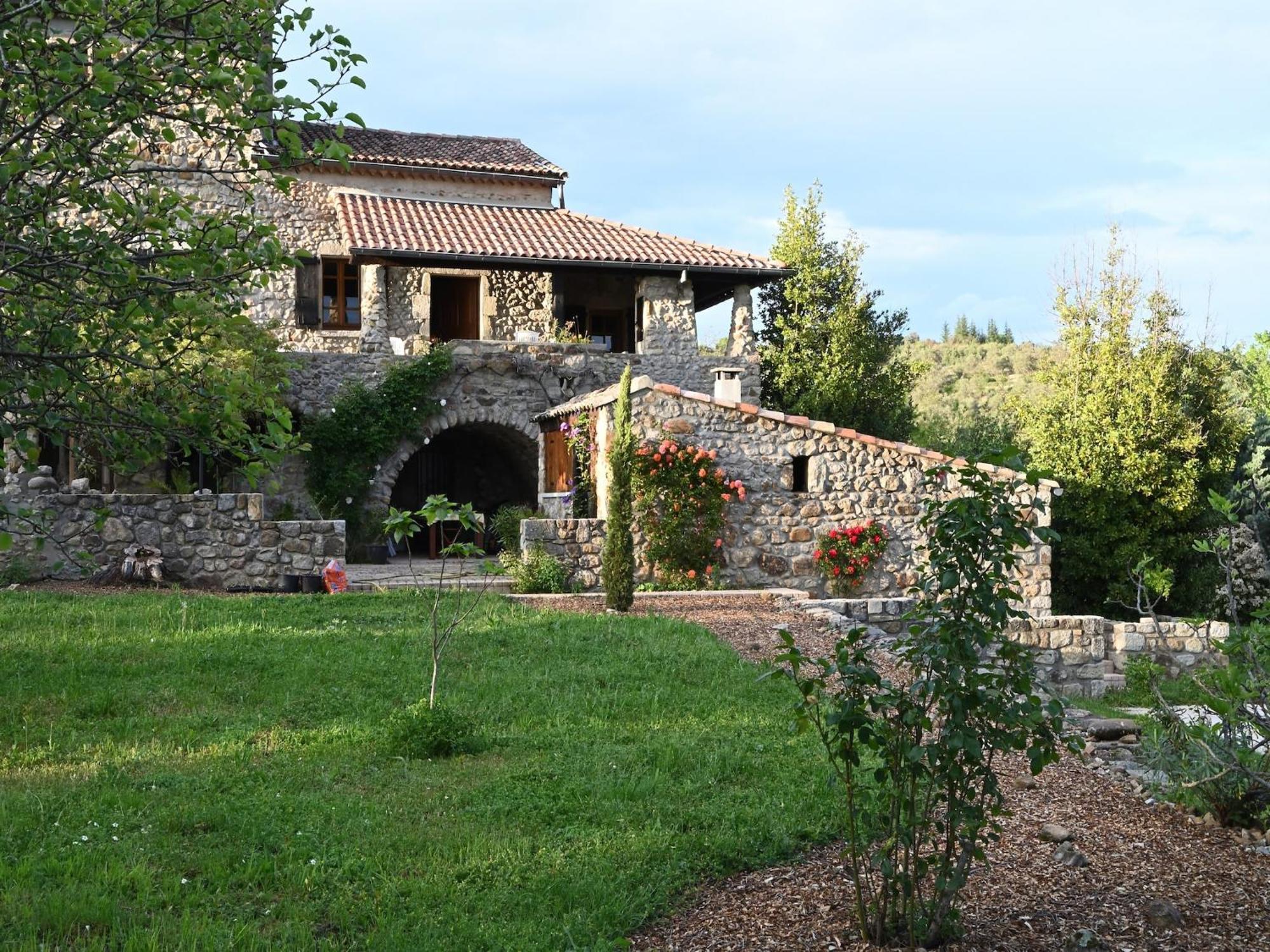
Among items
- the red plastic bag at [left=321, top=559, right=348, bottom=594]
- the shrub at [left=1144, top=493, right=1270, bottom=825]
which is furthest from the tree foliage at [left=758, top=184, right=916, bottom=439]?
the shrub at [left=1144, top=493, right=1270, bottom=825]

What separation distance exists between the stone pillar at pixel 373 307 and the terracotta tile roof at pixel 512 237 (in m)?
0.68

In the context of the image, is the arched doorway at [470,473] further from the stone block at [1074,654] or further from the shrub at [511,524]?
the stone block at [1074,654]

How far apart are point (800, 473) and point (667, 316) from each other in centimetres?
623

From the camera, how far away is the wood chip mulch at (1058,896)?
3895mm

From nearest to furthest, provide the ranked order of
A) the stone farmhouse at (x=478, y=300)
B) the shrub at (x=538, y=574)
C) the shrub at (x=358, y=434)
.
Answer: the shrub at (x=538, y=574), the shrub at (x=358, y=434), the stone farmhouse at (x=478, y=300)

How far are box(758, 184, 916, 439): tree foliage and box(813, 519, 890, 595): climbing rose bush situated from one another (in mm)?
7595

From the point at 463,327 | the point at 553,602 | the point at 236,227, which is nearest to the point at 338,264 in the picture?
the point at 463,327

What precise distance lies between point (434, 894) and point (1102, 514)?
57.1 ft

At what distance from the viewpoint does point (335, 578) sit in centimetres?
1279

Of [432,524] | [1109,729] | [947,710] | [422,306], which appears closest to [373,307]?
[422,306]

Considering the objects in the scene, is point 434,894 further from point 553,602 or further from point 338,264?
point 338,264

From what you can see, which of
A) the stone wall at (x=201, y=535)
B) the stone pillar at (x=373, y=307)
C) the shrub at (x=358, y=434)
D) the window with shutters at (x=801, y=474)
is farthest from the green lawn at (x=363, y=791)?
the stone pillar at (x=373, y=307)

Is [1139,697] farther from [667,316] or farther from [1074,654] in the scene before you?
[667,316]

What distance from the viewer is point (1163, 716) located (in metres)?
5.71
